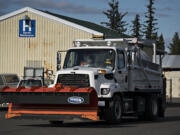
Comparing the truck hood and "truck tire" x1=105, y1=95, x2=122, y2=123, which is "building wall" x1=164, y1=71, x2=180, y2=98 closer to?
"truck tire" x1=105, y1=95, x2=122, y2=123

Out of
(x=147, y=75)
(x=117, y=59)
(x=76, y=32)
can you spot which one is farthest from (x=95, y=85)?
(x=76, y=32)

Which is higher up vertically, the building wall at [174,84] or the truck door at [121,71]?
the truck door at [121,71]

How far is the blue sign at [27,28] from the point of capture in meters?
38.5

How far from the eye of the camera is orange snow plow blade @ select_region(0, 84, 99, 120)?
15484 mm

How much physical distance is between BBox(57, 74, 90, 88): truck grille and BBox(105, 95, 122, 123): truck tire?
113 cm

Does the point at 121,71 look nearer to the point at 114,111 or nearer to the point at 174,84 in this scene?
the point at 114,111

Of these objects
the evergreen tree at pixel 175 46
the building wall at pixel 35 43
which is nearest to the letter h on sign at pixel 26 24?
the building wall at pixel 35 43

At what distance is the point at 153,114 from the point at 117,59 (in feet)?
13.5

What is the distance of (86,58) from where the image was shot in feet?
60.0

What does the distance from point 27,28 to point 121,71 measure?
70.9 ft

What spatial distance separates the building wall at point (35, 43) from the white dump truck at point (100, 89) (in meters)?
16.5

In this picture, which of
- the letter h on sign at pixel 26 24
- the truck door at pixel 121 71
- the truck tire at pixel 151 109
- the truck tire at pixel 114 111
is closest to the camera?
the truck tire at pixel 114 111

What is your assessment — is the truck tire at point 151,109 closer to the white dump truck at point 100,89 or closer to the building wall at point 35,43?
the white dump truck at point 100,89

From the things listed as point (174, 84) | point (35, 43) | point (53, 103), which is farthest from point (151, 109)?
point (174, 84)
